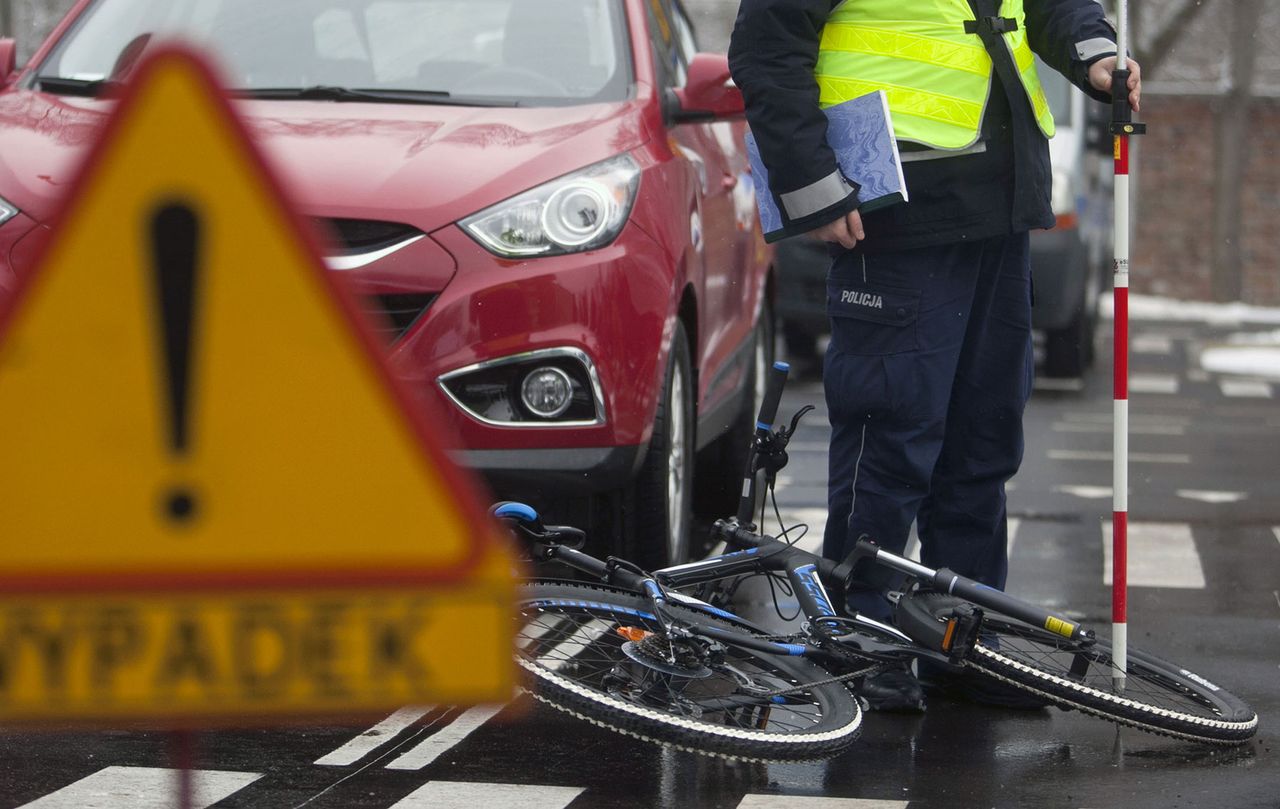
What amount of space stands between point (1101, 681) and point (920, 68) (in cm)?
134

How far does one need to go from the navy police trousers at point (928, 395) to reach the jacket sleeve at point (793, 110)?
216 mm

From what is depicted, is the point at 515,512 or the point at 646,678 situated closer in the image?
the point at 646,678

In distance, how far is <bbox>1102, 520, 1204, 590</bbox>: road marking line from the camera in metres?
6.45

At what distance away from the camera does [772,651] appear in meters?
4.11

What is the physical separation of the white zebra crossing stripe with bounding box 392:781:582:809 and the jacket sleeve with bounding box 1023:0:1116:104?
192 centimetres

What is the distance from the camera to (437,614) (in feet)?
6.95

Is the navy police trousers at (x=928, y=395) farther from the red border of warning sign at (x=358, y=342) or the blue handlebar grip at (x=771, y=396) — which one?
the red border of warning sign at (x=358, y=342)

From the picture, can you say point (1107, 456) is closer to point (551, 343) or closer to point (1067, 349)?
point (1067, 349)

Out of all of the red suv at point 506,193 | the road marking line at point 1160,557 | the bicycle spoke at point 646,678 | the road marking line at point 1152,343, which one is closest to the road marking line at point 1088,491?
the road marking line at point 1160,557

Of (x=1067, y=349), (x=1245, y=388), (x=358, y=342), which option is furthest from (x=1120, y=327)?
(x=1245, y=388)

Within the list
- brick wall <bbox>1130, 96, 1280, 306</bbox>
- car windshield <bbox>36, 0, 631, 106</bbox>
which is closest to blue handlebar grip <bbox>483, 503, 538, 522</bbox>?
car windshield <bbox>36, 0, 631, 106</bbox>

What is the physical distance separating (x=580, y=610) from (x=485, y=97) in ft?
6.59

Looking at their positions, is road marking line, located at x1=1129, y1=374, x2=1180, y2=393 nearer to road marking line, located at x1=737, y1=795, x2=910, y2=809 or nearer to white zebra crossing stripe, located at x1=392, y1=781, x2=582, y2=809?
road marking line, located at x1=737, y1=795, x2=910, y2=809

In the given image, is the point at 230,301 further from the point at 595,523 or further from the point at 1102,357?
the point at 1102,357
